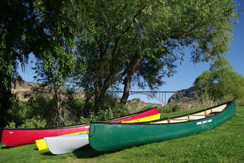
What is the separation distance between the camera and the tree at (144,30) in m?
9.71

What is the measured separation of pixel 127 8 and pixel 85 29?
2.45 m

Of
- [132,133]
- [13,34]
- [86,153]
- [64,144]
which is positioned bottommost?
[86,153]

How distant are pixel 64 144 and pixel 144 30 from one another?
7.35 meters

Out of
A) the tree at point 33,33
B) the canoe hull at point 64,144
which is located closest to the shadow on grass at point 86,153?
the canoe hull at point 64,144

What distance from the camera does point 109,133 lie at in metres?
5.07

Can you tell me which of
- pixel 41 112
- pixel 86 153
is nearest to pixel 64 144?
pixel 86 153

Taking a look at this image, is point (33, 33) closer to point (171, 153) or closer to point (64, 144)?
point (64, 144)

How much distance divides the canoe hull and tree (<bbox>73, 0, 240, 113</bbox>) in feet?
14.2

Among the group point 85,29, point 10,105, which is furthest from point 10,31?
point 10,105

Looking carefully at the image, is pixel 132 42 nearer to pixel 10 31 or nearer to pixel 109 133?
pixel 10 31

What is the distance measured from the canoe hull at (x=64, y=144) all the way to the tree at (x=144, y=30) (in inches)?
170

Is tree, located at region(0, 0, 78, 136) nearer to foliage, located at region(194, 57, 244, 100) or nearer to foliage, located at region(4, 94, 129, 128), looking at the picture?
foliage, located at region(4, 94, 129, 128)

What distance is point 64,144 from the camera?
230 inches

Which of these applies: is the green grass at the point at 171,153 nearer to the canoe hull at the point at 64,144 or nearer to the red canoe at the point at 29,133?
the canoe hull at the point at 64,144
